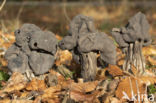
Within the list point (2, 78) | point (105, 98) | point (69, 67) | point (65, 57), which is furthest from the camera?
point (65, 57)

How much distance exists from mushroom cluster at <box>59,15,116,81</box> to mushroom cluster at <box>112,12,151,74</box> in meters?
0.23

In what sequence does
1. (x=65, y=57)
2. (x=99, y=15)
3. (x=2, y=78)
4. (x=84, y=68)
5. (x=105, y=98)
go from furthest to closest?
(x=99, y=15) < (x=65, y=57) < (x=2, y=78) < (x=84, y=68) < (x=105, y=98)

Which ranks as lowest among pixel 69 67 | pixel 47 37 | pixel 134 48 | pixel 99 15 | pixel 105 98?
pixel 105 98

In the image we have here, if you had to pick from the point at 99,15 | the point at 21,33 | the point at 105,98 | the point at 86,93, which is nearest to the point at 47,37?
the point at 21,33

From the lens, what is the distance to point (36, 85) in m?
2.32

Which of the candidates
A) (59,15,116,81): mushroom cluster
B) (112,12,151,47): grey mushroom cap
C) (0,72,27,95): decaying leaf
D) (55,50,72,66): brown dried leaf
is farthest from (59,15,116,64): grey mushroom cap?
→ (55,50,72,66): brown dried leaf

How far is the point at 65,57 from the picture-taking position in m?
3.25

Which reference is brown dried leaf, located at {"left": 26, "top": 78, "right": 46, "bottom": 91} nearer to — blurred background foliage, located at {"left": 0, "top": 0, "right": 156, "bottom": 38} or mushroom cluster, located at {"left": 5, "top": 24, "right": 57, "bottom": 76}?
mushroom cluster, located at {"left": 5, "top": 24, "right": 57, "bottom": 76}

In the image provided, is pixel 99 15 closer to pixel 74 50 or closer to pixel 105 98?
pixel 74 50

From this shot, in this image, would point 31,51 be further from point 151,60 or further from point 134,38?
point 151,60

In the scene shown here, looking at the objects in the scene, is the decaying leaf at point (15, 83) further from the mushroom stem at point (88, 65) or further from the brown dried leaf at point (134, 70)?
the brown dried leaf at point (134, 70)

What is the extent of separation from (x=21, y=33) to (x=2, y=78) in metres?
0.75

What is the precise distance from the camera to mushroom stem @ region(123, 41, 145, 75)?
2.49 m

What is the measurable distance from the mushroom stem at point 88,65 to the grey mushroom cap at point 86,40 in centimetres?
8
